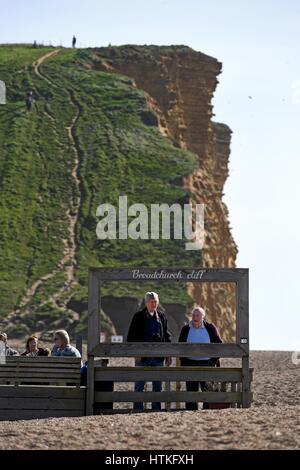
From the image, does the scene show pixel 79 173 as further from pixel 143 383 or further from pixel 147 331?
pixel 143 383

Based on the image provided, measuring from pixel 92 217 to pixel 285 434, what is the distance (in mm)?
69065

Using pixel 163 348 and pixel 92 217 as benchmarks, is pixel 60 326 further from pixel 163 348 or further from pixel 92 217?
pixel 163 348

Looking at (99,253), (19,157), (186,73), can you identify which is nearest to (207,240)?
(99,253)

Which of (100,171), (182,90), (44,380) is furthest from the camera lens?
(182,90)

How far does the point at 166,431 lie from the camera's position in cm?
1291

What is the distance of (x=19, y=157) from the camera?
87.0 m

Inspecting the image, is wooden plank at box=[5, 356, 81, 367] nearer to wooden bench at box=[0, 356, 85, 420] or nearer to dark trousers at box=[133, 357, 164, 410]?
wooden bench at box=[0, 356, 85, 420]

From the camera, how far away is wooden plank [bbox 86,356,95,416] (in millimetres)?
16531

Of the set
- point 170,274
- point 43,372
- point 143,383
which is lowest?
point 143,383

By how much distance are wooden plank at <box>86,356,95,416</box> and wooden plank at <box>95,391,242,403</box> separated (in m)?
0.10

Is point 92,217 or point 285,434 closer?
point 285,434

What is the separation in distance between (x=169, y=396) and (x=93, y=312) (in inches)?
59.4

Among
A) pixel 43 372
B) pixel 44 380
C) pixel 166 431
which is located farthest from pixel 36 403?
pixel 166 431

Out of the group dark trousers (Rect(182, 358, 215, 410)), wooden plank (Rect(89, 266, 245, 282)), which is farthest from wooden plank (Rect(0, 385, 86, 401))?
wooden plank (Rect(89, 266, 245, 282))
